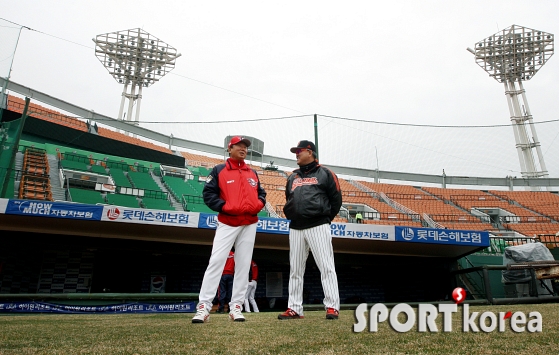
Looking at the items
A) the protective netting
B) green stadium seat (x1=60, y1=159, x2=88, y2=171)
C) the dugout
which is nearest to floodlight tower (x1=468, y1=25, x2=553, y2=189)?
the protective netting

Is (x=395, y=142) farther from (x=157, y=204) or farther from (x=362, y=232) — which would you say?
(x=157, y=204)

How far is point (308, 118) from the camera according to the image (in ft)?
40.2

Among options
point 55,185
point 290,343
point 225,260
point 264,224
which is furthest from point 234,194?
point 55,185

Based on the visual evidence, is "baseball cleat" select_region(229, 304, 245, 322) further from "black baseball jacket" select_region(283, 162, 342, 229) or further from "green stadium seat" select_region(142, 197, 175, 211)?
"green stadium seat" select_region(142, 197, 175, 211)

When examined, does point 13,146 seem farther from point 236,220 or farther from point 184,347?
point 184,347

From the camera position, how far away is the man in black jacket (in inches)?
143

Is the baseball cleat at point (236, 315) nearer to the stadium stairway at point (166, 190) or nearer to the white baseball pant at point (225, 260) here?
the white baseball pant at point (225, 260)

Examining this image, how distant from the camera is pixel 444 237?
36.0 ft

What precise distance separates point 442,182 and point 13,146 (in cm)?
1943

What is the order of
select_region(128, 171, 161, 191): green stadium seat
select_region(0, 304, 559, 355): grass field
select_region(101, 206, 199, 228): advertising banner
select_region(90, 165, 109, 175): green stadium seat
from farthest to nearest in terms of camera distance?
select_region(90, 165, 109, 175): green stadium seat, select_region(128, 171, 161, 191): green stadium seat, select_region(101, 206, 199, 228): advertising banner, select_region(0, 304, 559, 355): grass field

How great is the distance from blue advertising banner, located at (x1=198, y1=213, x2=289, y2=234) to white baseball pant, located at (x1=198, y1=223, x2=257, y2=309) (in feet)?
21.1

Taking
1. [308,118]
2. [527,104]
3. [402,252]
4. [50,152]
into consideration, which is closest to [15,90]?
[50,152]

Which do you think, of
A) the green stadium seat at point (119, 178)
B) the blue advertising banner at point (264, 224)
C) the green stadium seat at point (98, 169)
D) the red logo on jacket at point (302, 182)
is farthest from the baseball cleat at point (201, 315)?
the green stadium seat at point (98, 169)

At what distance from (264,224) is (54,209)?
476cm
